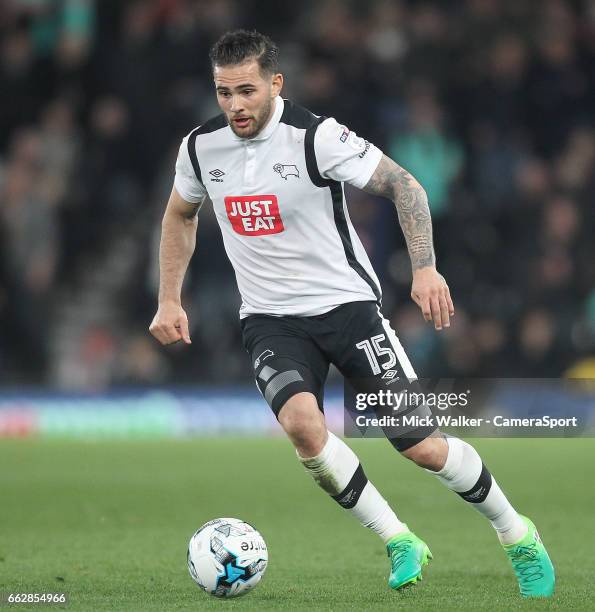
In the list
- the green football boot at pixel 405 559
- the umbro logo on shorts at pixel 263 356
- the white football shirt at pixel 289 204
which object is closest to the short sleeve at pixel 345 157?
the white football shirt at pixel 289 204

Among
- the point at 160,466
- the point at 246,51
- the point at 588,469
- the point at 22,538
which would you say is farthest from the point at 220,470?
the point at 246,51

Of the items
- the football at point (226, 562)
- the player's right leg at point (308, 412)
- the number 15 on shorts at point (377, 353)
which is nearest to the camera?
the football at point (226, 562)

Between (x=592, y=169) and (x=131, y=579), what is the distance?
30.5ft

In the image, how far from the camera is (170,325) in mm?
6348

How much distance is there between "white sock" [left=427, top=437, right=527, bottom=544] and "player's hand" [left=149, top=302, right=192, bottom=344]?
50.3 inches

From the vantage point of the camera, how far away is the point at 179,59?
49.2ft

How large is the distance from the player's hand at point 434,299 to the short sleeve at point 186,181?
1262mm

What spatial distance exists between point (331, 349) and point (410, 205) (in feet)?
2.43

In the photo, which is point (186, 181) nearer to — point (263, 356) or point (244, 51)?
point (244, 51)

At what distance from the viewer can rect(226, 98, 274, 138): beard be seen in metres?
6.14

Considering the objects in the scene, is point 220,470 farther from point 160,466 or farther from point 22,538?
point 22,538

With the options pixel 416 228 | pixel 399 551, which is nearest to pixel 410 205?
pixel 416 228

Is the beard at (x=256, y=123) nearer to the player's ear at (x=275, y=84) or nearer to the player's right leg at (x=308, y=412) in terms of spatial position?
the player's ear at (x=275, y=84)

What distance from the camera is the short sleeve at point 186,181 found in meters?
6.43
